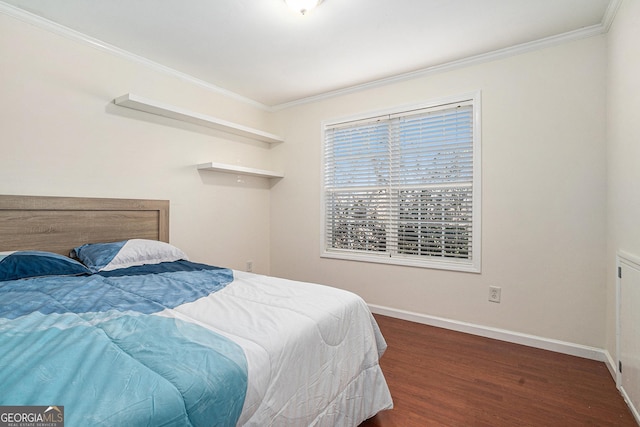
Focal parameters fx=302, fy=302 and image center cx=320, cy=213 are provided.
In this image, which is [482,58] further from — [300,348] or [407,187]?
[300,348]

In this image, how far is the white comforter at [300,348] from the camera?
3.31ft

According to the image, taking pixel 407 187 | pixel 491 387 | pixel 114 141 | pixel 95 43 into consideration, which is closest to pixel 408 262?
pixel 407 187

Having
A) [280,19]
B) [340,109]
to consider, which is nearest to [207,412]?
[280,19]

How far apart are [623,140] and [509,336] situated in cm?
166

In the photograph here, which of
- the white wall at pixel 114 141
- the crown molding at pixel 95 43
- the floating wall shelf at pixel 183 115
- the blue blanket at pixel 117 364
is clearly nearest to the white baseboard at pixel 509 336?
the white wall at pixel 114 141

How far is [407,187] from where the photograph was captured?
10.1ft

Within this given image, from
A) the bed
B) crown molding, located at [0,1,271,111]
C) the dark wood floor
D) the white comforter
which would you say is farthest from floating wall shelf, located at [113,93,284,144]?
the dark wood floor

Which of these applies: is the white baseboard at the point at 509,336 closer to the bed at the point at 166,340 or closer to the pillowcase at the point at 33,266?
the bed at the point at 166,340

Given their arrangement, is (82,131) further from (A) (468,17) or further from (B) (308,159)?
(A) (468,17)

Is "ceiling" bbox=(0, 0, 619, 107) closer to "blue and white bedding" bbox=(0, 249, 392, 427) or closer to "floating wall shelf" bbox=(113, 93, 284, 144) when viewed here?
"floating wall shelf" bbox=(113, 93, 284, 144)

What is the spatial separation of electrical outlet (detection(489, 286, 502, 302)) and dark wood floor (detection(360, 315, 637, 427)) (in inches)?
13.9

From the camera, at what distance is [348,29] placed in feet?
7.47

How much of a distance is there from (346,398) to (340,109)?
2.93 metres

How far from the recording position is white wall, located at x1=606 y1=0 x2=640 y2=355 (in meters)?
1.68
